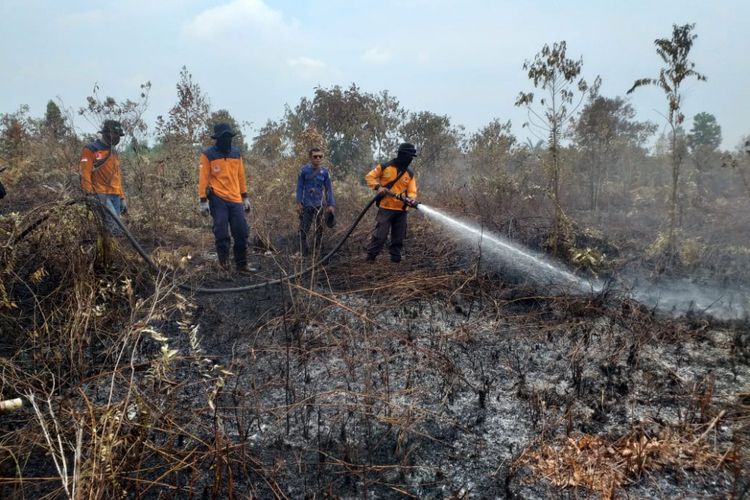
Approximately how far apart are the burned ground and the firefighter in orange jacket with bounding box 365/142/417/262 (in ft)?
3.28

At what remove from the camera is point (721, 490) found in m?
2.25

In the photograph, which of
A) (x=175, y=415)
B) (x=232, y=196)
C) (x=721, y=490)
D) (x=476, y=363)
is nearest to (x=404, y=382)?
(x=476, y=363)

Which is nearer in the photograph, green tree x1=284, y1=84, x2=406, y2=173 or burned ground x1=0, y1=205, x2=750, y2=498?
burned ground x1=0, y1=205, x2=750, y2=498

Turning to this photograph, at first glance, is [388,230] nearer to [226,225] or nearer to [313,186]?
[313,186]

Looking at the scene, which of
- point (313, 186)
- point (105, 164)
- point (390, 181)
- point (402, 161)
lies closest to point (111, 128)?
point (105, 164)

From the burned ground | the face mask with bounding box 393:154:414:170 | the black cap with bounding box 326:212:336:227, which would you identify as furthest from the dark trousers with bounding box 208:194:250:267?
the face mask with bounding box 393:154:414:170

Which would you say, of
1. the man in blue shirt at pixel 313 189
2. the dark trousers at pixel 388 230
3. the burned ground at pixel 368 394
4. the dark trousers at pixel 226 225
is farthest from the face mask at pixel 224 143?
the dark trousers at pixel 388 230

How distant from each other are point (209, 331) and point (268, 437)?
1.71 m

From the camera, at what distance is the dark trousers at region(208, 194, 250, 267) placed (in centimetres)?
535

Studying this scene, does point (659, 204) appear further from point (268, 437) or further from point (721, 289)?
point (268, 437)

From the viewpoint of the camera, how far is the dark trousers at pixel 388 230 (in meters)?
5.79

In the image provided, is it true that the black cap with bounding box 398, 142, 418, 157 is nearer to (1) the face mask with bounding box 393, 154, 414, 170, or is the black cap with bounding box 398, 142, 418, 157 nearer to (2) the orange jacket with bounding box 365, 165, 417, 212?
(1) the face mask with bounding box 393, 154, 414, 170

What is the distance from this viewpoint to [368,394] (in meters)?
2.78

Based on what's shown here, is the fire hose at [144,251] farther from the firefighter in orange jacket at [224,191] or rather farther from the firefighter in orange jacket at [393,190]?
the firefighter in orange jacket at [224,191]
